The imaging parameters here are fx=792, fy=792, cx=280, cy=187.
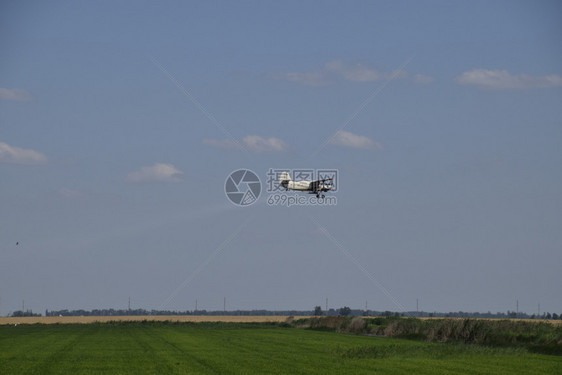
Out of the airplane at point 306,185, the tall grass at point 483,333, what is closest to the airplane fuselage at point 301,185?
the airplane at point 306,185

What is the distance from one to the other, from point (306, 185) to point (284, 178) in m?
3.63

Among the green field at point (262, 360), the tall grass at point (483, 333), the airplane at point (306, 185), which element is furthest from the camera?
the airplane at point (306, 185)

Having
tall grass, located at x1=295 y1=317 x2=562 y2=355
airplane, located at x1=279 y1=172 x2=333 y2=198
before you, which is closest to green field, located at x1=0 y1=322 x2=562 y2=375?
tall grass, located at x1=295 y1=317 x2=562 y2=355

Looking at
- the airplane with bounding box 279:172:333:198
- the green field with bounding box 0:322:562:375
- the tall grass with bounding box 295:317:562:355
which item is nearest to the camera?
the green field with bounding box 0:322:562:375

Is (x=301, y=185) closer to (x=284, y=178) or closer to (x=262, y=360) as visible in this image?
(x=284, y=178)

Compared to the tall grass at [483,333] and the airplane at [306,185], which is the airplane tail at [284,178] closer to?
the airplane at [306,185]

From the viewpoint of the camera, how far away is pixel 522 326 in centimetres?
7762

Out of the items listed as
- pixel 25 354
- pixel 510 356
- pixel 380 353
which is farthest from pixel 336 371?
pixel 25 354

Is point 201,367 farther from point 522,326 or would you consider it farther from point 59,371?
point 522,326

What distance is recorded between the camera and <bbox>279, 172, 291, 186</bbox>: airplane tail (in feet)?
298

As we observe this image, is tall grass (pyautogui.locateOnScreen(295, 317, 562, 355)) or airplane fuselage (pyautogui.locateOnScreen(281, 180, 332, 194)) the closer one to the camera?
tall grass (pyautogui.locateOnScreen(295, 317, 562, 355))

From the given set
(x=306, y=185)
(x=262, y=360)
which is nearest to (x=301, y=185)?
(x=306, y=185)

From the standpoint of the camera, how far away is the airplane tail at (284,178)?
9088 centimetres

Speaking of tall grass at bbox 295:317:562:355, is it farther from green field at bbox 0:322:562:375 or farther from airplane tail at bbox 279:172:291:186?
airplane tail at bbox 279:172:291:186
